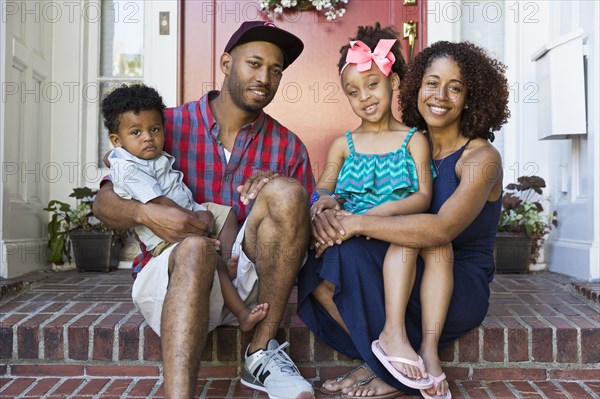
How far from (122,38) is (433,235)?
2524 mm

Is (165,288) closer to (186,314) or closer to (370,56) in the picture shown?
(186,314)

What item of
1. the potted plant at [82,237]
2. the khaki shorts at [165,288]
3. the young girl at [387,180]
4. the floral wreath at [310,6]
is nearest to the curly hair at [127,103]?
the khaki shorts at [165,288]

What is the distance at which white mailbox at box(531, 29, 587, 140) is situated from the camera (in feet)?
9.61

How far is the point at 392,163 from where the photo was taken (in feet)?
6.64

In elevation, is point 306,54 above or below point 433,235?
above

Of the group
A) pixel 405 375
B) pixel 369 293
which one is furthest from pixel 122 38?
pixel 405 375

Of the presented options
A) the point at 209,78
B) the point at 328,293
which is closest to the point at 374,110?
the point at 328,293

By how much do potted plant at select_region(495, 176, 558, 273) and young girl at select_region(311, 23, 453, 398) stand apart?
4.56 feet

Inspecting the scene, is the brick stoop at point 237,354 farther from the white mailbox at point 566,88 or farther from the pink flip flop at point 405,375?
the white mailbox at point 566,88

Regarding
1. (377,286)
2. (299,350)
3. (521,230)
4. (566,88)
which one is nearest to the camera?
(377,286)

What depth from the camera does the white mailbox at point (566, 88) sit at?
293 cm

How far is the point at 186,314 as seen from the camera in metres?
1.62

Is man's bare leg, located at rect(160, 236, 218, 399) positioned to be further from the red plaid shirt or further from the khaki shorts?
the red plaid shirt

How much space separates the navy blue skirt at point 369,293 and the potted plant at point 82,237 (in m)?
1.71
